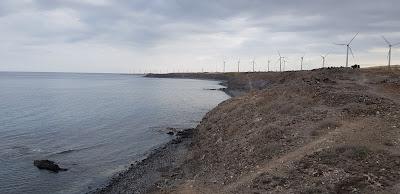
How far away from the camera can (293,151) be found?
2755 centimetres

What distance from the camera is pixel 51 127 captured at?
210 feet

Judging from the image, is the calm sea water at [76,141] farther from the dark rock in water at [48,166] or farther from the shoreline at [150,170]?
the shoreline at [150,170]

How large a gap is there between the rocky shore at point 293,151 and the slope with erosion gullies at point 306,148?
2.0 inches

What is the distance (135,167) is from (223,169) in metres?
12.0

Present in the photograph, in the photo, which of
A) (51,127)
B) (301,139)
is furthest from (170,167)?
(51,127)

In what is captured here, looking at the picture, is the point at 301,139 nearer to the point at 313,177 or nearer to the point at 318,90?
the point at 313,177

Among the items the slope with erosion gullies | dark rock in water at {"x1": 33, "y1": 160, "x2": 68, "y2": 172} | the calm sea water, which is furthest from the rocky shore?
dark rock in water at {"x1": 33, "y1": 160, "x2": 68, "y2": 172}

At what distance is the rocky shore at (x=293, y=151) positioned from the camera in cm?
2297

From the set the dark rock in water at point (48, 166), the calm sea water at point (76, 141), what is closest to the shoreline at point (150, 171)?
the calm sea water at point (76, 141)

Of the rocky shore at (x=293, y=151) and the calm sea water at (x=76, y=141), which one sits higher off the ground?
the rocky shore at (x=293, y=151)

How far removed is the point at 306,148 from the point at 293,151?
911 mm

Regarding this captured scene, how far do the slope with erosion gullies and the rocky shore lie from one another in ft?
0.17

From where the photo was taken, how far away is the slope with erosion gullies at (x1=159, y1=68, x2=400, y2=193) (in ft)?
74.7

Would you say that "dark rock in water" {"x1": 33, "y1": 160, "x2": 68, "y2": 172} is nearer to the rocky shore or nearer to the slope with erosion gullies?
the rocky shore
